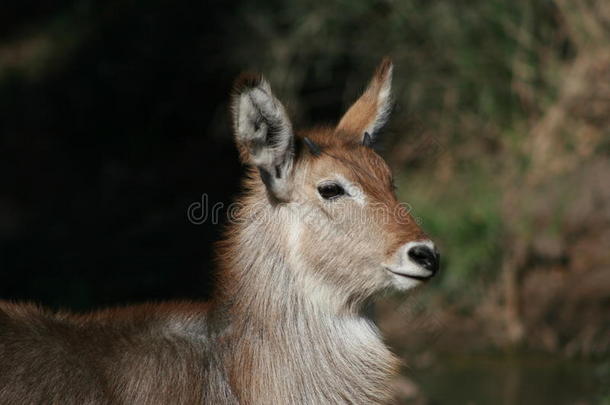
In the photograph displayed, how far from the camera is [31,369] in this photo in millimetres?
4199

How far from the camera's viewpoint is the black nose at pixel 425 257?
182 inches

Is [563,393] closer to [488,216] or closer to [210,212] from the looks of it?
[488,216]

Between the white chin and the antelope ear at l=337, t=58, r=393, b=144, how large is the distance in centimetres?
93

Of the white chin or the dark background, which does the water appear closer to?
the dark background

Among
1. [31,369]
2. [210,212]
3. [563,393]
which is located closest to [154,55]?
[210,212]

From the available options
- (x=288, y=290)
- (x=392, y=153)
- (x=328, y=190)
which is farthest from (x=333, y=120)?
(x=288, y=290)

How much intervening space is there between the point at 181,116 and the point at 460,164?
328cm

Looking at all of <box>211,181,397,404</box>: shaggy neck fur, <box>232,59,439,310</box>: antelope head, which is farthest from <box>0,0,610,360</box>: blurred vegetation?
<box>211,181,397,404</box>: shaggy neck fur

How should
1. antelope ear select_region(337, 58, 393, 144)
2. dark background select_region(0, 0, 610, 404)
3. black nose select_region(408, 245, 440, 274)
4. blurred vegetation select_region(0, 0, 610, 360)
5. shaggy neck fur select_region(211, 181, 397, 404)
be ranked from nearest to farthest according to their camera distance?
black nose select_region(408, 245, 440, 274) < shaggy neck fur select_region(211, 181, 397, 404) < antelope ear select_region(337, 58, 393, 144) < dark background select_region(0, 0, 610, 404) < blurred vegetation select_region(0, 0, 610, 360)

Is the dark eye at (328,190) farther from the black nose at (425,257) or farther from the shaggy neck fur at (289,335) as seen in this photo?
the black nose at (425,257)

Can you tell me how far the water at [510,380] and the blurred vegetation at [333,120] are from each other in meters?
0.32

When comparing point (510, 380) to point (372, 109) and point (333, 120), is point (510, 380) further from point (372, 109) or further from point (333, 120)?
point (333, 120)

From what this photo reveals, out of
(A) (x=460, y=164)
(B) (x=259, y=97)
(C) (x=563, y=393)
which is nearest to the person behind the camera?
(B) (x=259, y=97)

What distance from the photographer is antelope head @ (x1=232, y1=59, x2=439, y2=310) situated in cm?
471
